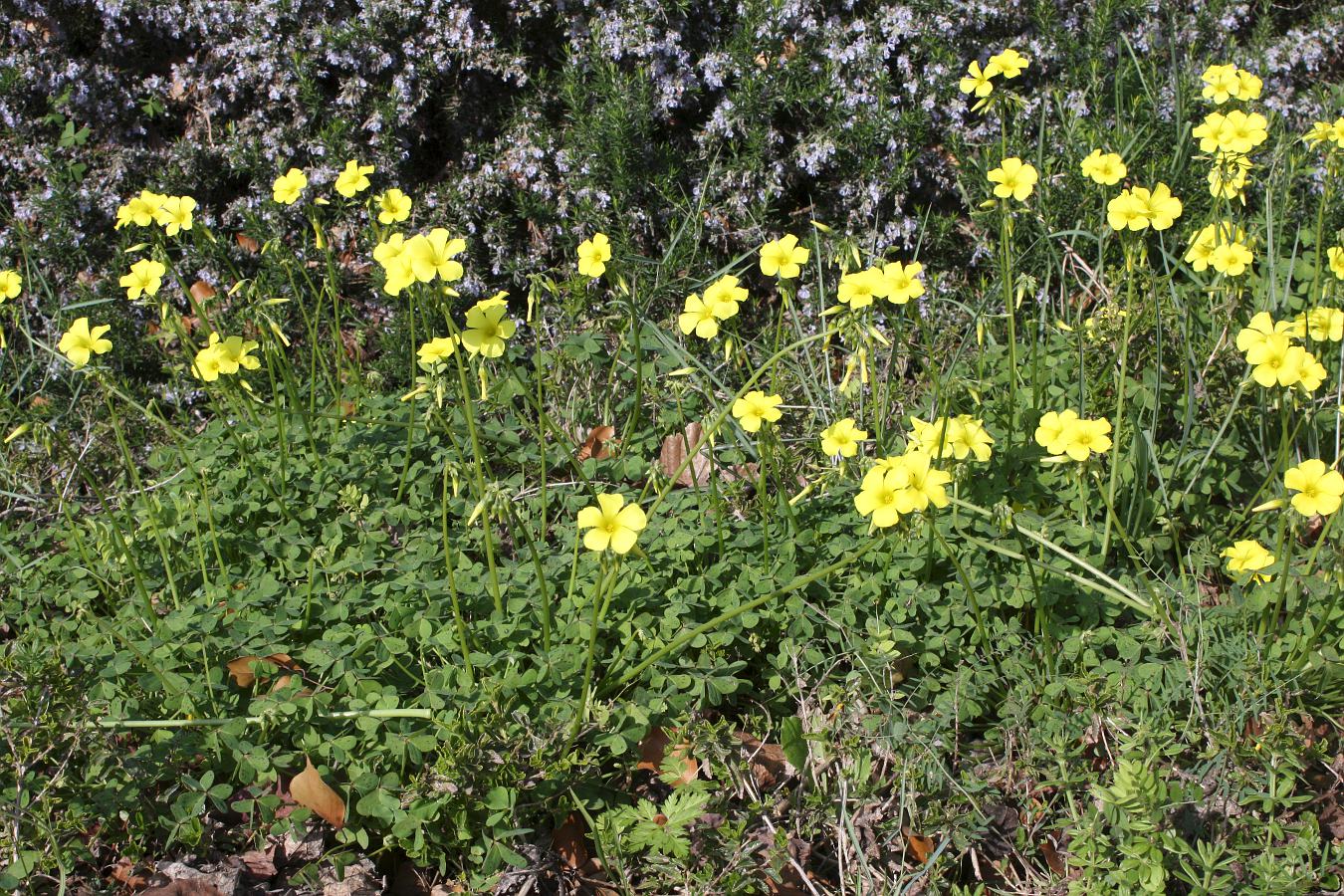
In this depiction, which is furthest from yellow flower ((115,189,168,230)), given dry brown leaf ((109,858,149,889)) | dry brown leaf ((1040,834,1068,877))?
dry brown leaf ((1040,834,1068,877))

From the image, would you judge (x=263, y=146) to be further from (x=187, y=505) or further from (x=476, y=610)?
(x=476, y=610)

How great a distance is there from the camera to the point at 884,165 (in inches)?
160

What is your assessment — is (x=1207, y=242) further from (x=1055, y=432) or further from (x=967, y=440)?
(x=967, y=440)

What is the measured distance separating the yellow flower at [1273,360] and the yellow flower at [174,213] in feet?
9.15

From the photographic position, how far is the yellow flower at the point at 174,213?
3.06 m

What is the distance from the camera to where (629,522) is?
208 cm

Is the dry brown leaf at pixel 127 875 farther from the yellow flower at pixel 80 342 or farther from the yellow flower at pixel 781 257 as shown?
the yellow flower at pixel 781 257

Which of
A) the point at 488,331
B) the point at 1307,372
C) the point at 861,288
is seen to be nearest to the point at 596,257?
the point at 488,331

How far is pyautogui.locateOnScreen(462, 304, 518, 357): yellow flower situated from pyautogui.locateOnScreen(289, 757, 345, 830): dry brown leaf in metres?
1.00

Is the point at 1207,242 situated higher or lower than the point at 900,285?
lower

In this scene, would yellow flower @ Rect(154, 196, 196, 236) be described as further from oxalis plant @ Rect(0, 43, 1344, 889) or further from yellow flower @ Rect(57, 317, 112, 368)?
yellow flower @ Rect(57, 317, 112, 368)

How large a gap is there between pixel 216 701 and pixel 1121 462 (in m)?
2.38

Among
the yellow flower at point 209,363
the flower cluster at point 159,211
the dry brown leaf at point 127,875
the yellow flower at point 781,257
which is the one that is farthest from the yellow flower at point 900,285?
the dry brown leaf at point 127,875

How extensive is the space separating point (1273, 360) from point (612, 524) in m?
1.62
